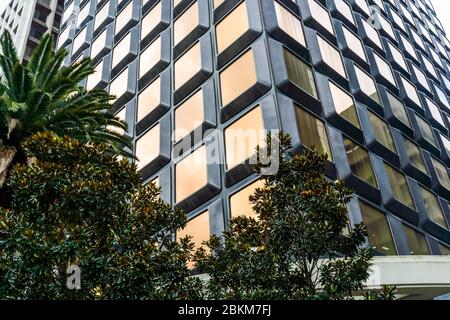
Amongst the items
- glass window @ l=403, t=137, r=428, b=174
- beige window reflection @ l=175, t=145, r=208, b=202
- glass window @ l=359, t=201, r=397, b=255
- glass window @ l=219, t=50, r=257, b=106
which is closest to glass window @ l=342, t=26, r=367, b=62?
glass window @ l=403, t=137, r=428, b=174

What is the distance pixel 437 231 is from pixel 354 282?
58.1 feet

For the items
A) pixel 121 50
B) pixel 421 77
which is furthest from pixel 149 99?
pixel 421 77

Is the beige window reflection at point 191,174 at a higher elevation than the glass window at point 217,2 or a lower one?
lower

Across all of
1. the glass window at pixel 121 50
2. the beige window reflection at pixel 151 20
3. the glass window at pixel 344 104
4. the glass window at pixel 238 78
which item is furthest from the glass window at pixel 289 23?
the glass window at pixel 121 50

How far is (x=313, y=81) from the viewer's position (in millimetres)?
23922

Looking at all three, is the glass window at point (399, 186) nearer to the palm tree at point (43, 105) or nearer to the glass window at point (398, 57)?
the glass window at point (398, 57)

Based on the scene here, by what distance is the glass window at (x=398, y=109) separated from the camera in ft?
96.9

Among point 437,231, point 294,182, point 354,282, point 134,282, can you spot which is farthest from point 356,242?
point 437,231

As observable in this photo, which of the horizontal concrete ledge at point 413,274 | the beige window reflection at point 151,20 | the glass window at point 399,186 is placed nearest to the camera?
the horizontal concrete ledge at point 413,274

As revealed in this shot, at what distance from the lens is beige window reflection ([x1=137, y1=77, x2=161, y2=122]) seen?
2725 centimetres

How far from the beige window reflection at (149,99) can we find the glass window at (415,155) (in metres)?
15.1

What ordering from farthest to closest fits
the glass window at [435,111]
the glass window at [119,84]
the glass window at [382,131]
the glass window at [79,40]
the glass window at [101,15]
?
the glass window at [79,40] < the glass window at [101,15] < the glass window at [435,111] < the glass window at [119,84] < the glass window at [382,131]

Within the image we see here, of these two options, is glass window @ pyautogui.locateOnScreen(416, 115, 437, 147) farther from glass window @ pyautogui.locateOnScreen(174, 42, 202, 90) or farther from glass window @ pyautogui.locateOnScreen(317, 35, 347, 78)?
glass window @ pyautogui.locateOnScreen(174, 42, 202, 90)

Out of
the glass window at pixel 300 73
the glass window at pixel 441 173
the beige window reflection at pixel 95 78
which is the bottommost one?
the glass window at pixel 441 173
